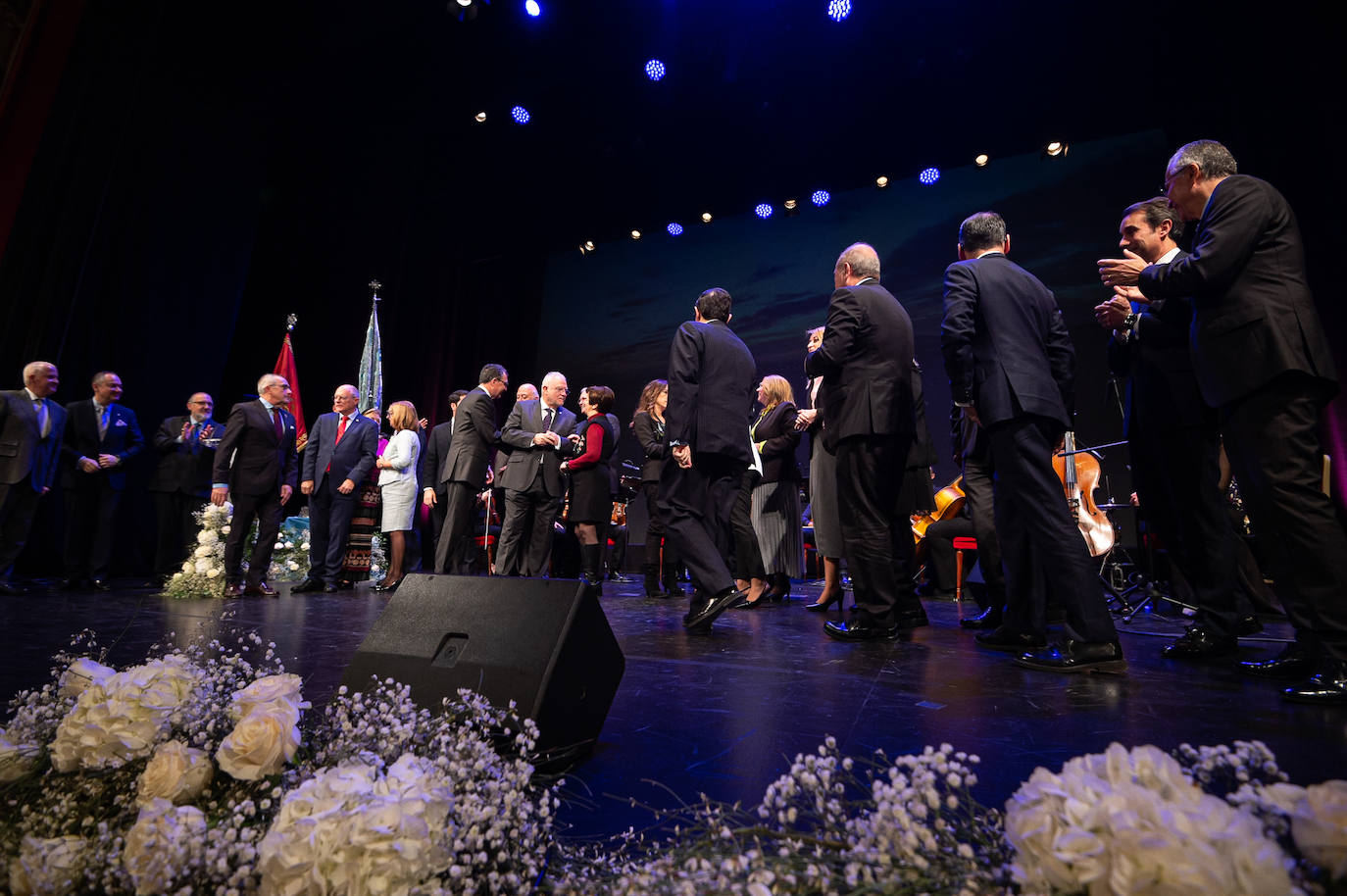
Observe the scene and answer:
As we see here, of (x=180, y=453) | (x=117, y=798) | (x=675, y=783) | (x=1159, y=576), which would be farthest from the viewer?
(x=180, y=453)

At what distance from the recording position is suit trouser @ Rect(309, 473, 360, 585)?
229 inches

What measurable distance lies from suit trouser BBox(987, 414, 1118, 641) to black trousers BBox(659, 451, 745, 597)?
4.27ft

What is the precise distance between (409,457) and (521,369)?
5945 millimetres

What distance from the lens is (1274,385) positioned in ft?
6.61

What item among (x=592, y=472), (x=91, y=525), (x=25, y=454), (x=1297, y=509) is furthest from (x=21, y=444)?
(x=1297, y=509)

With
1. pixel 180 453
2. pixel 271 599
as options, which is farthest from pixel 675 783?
pixel 180 453

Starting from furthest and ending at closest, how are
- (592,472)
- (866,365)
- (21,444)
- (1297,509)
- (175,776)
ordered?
1. (592,472)
2. (21,444)
3. (866,365)
4. (1297,509)
5. (175,776)

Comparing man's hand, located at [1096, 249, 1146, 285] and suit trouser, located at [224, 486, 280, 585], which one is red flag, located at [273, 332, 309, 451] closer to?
suit trouser, located at [224, 486, 280, 585]

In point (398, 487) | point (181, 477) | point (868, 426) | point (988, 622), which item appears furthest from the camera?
point (398, 487)

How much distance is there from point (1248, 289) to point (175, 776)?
9.59 ft

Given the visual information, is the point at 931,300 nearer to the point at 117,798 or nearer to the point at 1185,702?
the point at 1185,702

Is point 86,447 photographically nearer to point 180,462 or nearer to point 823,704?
point 180,462

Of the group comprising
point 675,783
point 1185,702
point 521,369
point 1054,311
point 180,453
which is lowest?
point 675,783

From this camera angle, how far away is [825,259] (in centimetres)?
1041
